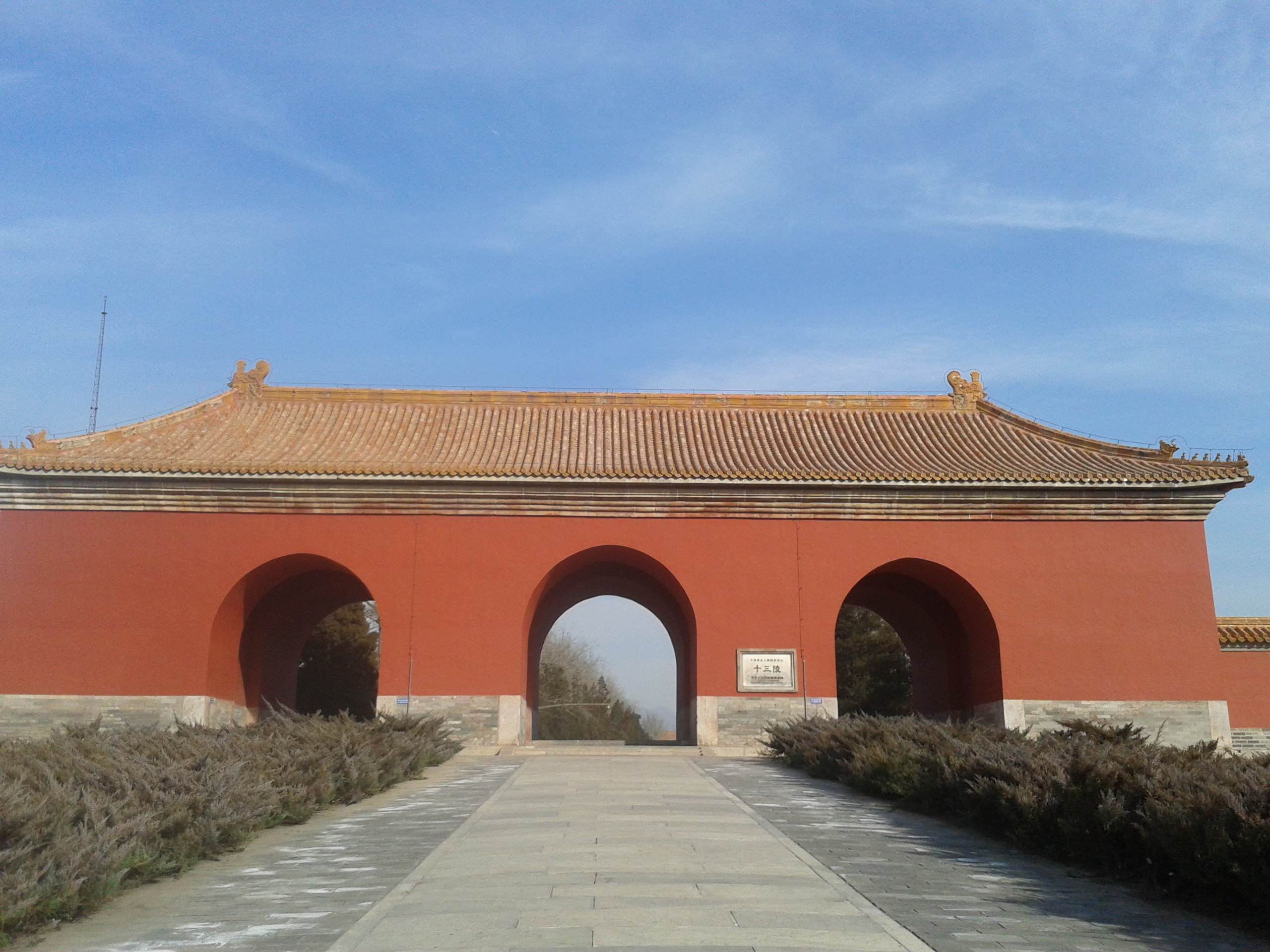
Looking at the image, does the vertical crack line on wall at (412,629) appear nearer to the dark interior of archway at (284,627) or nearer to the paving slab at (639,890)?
the dark interior of archway at (284,627)

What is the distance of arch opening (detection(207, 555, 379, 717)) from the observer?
15.2 meters

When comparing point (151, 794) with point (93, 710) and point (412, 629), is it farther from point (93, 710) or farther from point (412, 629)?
point (93, 710)

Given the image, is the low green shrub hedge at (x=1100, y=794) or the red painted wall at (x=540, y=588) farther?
the red painted wall at (x=540, y=588)

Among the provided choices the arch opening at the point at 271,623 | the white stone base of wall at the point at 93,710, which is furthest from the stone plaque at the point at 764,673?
the white stone base of wall at the point at 93,710

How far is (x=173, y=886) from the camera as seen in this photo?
5.63 m

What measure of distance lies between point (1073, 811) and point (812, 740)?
4.92 m

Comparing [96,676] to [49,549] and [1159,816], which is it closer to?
[49,549]

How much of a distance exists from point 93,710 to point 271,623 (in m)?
3.37

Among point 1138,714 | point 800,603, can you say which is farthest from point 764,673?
point 1138,714

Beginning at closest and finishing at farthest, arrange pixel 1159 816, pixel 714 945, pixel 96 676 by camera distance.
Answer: pixel 714 945 < pixel 1159 816 < pixel 96 676

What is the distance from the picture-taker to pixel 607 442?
1703 cm

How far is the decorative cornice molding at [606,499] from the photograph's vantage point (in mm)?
14906

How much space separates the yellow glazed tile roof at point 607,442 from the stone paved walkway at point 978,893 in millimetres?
7976

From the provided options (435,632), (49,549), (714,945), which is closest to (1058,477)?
(435,632)
